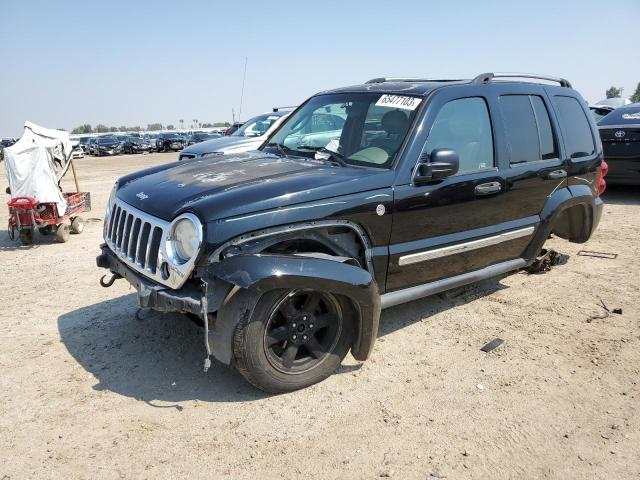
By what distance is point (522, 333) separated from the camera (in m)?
4.23

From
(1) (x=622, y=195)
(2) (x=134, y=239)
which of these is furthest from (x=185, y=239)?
(1) (x=622, y=195)

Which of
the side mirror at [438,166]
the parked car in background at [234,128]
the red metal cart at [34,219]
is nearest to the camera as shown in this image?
the side mirror at [438,166]

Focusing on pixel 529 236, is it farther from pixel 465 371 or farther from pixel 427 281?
pixel 465 371

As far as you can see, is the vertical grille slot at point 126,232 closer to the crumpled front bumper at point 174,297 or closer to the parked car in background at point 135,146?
the crumpled front bumper at point 174,297

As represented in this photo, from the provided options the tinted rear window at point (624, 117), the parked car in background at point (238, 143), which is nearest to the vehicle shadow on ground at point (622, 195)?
the tinted rear window at point (624, 117)

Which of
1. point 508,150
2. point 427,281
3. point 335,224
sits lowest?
point 427,281

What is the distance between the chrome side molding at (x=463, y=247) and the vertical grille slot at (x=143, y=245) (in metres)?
1.74

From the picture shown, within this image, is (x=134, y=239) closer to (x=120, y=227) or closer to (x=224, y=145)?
(x=120, y=227)

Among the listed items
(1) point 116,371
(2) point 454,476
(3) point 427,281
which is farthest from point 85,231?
(2) point 454,476

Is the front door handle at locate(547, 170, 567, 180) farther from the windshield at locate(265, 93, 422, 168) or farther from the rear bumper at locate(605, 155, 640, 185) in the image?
the rear bumper at locate(605, 155, 640, 185)

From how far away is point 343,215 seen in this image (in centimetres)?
339

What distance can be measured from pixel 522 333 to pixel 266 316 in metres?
2.27

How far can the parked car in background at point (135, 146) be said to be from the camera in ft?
133

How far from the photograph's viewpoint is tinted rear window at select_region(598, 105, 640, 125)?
9367 mm
